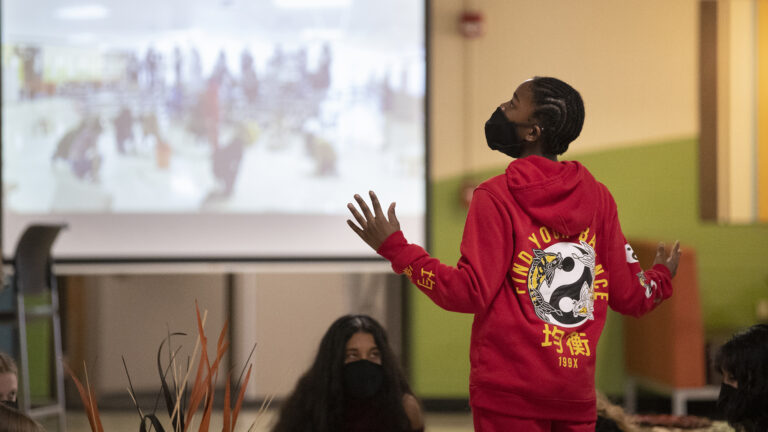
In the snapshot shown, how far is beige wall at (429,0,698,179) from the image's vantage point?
14.8 feet

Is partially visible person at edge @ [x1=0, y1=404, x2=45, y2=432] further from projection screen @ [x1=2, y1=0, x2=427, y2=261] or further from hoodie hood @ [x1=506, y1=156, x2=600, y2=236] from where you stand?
projection screen @ [x1=2, y1=0, x2=427, y2=261]

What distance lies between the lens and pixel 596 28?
4547 mm

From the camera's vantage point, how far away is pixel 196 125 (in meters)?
4.52

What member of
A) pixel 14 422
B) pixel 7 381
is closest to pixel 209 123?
pixel 7 381

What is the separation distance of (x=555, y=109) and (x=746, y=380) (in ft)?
2.57

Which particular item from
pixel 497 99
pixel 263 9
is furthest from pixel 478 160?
pixel 263 9

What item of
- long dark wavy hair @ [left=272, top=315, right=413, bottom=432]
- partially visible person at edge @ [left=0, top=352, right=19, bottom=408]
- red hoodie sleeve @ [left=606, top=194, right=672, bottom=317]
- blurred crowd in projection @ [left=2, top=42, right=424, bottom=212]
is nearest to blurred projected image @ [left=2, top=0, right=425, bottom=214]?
blurred crowd in projection @ [left=2, top=42, right=424, bottom=212]

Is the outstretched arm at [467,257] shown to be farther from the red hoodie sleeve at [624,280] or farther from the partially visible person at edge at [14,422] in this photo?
the partially visible person at edge at [14,422]

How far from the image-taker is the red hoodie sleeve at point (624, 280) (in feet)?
5.23

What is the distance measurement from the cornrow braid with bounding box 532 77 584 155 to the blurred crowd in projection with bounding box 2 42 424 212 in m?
3.06

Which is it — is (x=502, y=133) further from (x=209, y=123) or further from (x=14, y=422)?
(x=209, y=123)

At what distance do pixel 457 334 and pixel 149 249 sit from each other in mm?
1664

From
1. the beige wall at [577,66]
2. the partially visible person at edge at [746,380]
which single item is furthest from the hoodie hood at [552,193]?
the beige wall at [577,66]

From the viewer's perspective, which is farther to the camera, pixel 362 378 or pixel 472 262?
pixel 362 378
